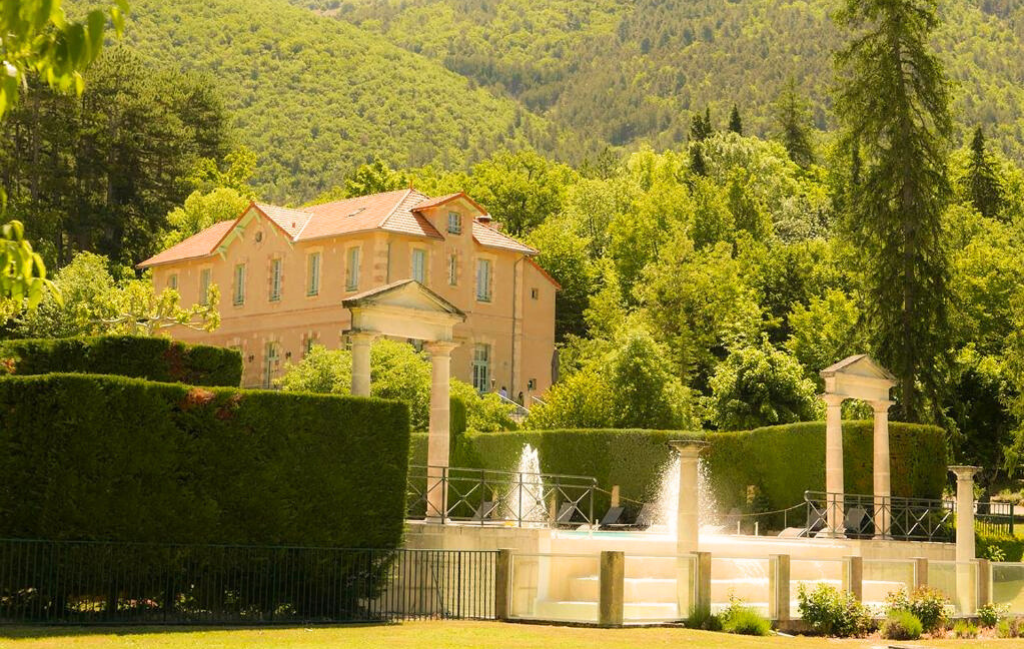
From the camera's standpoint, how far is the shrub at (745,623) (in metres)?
21.7

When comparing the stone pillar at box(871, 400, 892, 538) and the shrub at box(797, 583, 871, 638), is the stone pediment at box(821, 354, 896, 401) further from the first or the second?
the shrub at box(797, 583, 871, 638)

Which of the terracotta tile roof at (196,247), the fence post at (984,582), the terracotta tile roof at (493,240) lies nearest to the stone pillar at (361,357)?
the fence post at (984,582)

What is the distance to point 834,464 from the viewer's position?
3256 centimetres

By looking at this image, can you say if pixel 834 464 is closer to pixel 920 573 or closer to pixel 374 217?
pixel 920 573

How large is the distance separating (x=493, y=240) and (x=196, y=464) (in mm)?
41047

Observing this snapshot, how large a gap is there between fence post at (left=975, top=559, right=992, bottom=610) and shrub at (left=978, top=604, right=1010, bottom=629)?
0.24 metres

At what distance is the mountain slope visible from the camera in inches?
5566

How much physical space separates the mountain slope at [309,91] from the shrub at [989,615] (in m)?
112

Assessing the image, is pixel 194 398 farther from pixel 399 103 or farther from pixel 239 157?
pixel 399 103

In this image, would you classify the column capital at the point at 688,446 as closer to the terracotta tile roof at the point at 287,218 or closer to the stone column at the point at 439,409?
the stone column at the point at 439,409

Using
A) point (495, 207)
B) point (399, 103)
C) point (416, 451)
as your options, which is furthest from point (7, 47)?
point (399, 103)

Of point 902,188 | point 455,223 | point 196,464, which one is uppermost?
point 455,223

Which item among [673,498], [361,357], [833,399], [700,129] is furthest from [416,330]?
[700,129]

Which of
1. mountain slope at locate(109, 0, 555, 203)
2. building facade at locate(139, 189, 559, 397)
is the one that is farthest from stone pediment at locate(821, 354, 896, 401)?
mountain slope at locate(109, 0, 555, 203)
